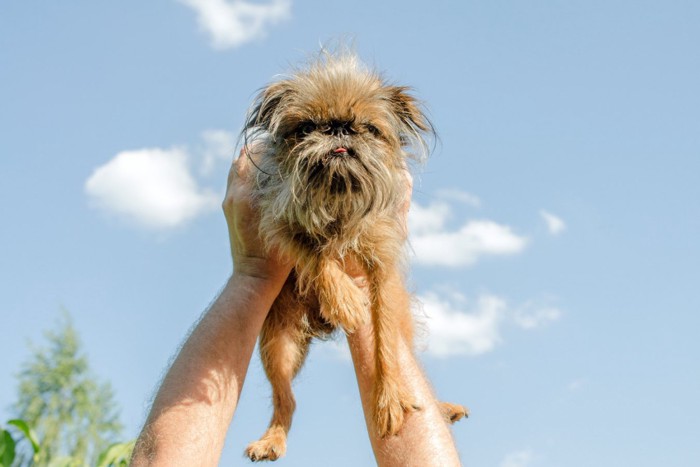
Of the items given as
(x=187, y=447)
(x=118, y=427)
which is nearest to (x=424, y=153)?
(x=187, y=447)

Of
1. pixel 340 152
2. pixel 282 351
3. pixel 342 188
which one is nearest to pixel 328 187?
pixel 342 188

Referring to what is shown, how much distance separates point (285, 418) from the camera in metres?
3.98

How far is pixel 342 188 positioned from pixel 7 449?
3.12 metres

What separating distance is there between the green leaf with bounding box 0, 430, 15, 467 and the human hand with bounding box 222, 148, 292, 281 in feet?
7.73

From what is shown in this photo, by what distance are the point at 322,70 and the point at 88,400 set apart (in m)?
14.4

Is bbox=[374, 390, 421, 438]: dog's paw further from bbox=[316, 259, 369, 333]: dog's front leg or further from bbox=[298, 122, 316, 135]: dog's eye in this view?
bbox=[298, 122, 316, 135]: dog's eye

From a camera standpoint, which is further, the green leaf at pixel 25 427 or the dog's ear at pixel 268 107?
the green leaf at pixel 25 427

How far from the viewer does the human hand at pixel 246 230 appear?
354 centimetres

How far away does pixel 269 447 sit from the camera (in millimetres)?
3816

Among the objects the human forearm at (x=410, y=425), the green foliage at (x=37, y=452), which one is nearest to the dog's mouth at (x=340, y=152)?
the human forearm at (x=410, y=425)

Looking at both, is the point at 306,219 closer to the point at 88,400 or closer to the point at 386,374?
the point at 386,374

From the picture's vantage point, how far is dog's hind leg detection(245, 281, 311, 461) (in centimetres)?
393

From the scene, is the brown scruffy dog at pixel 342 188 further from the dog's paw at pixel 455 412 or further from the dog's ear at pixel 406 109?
the dog's paw at pixel 455 412

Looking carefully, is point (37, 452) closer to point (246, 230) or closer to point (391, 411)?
point (246, 230)
